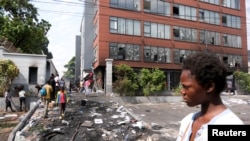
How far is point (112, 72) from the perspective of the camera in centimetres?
2464

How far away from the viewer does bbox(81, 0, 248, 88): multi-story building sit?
2725 cm

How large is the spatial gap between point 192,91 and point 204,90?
0.07 metres

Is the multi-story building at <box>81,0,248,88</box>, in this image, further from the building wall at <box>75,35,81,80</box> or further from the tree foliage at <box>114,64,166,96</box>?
the building wall at <box>75,35,81,80</box>

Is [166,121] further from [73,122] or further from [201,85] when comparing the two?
[201,85]

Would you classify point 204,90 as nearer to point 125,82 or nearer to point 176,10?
point 125,82

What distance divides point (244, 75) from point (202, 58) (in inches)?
1262

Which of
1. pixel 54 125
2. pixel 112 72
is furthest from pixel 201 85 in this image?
pixel 112 72

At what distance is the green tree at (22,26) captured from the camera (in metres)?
26.0

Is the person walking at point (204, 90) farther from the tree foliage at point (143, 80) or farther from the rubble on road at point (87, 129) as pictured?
the tree foliage at point (143, 80)

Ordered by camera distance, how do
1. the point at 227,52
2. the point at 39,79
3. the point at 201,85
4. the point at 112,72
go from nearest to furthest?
the point at 201,85 < the point at 39,79 < the point at 112,72 < the point at 227,52

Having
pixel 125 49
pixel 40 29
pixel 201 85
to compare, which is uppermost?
pixel 40 29

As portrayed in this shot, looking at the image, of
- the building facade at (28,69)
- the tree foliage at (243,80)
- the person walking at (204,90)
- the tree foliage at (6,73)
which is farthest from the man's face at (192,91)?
the tree foliage at (243,80)

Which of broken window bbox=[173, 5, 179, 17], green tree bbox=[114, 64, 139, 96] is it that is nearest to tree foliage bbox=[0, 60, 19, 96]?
green tree bbox=[114, 64, 139, 96]

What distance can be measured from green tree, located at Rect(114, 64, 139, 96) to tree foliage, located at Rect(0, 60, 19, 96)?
806 centimetres
